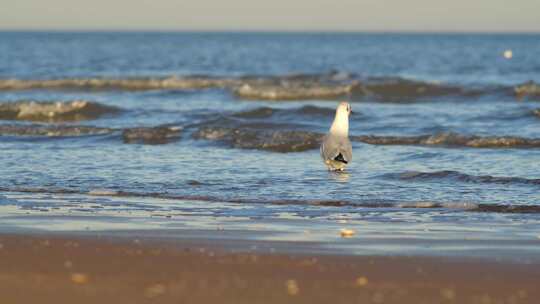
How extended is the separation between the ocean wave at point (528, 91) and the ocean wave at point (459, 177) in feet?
37.4

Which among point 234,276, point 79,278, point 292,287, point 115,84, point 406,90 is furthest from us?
point 115,84

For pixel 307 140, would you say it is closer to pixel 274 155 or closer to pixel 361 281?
pixel 274 155

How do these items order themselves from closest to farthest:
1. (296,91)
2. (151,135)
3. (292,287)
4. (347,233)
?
(292,287)
(347,233)
(151,135)
(296,91)

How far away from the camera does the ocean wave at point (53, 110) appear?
20.2m

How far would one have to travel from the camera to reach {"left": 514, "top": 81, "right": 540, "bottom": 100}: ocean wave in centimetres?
2244

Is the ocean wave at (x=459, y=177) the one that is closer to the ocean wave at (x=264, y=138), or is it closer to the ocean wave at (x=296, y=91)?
the ocean wave at (x=264, y=138)

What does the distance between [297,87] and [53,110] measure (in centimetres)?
662

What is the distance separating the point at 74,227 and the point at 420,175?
15.2 ft

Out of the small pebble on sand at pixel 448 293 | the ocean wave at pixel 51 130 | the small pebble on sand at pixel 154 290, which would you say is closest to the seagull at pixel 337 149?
the ocean wave at pixel 51 130

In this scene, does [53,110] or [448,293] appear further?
[53,110]

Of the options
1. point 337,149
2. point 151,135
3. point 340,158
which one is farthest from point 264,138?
point 340,158

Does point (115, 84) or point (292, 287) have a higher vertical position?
point (115, 84)

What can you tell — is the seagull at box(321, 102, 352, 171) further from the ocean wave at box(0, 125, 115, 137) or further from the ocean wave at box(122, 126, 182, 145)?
the ocean wave at box(0, 125, 115, 137)

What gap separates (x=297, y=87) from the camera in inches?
995
